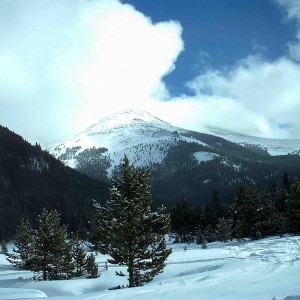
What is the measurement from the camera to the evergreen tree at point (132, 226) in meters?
24.0

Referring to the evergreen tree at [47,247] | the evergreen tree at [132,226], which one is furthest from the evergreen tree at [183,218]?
the evergreen tree at [132,226]

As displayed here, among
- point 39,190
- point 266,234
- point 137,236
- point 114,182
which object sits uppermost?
point 39,190

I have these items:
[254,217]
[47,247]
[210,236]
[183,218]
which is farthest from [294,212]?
[183,218]

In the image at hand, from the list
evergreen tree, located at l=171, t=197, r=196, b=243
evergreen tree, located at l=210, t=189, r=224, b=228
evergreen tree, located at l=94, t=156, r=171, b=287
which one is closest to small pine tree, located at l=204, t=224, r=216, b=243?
evergreen tree, located at l=171, t=197, r=196, b=243

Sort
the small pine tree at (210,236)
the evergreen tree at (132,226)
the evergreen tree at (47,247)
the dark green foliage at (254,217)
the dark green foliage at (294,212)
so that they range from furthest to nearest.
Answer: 1. the small pine tree at (210,236)
2. the dark green foliage at (254,217)
3. the dark green foliage at (294,212)
4. the evergreen tree at (47,247)
5. the evergreen tree at (132,226)

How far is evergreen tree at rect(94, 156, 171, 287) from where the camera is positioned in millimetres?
23953

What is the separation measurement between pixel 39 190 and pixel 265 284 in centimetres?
Result: 19643

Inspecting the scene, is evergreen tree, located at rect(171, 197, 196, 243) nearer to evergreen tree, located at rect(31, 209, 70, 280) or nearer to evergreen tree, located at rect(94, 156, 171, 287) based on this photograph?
evergreen tree, located at rect(31, 209, 70, 280)

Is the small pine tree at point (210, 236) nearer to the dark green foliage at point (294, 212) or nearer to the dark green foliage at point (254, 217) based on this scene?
the dark green foliage at point (254, 217)

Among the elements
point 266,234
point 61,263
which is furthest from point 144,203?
point 266,234

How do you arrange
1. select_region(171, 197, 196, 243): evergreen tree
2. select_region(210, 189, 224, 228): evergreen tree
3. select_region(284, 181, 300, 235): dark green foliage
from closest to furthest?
1. select_region(284, 181, 300, 235): dark green foliage
2. select_region(171, 197, 196, 243): evergreen tree
3. select_region(210, 189, 224, 228): evergreen tree

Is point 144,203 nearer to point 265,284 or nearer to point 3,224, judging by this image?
point 265,284

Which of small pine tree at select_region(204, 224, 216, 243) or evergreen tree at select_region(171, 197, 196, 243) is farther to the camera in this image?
evergreen tree at select_region(171, 197, 196, 243)

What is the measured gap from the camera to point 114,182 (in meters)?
24.8
